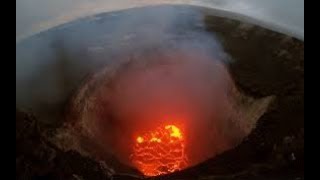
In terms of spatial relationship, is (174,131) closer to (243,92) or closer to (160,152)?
(160,152)

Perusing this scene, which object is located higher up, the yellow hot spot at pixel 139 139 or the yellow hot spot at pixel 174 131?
the yellow hot spot at pixel 174 131

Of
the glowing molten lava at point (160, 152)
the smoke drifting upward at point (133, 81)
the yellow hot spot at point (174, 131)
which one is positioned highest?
the smoke drifting upward at point (133, 81)

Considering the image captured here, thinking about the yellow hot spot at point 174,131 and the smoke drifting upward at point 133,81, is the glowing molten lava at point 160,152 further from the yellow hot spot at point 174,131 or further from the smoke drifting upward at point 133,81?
the smoke drifting upward at point 133,81

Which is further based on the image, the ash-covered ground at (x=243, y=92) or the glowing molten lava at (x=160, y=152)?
the glowing molten lava at (x=160, y=152)

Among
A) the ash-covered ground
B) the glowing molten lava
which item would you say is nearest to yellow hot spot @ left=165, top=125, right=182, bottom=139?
the glowing molten lava

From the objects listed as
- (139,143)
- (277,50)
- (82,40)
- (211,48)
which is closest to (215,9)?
(211,48)

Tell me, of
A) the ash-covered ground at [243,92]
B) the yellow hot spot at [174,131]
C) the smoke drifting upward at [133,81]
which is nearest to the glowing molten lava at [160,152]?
the yellow hot spot at [174,131]

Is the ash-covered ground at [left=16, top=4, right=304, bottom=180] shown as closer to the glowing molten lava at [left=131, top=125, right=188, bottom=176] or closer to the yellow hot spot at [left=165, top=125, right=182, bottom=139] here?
the glowing molten lava at [left=131, top=125, right=188, bottom=176]

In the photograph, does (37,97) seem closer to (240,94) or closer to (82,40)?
(82,40)
